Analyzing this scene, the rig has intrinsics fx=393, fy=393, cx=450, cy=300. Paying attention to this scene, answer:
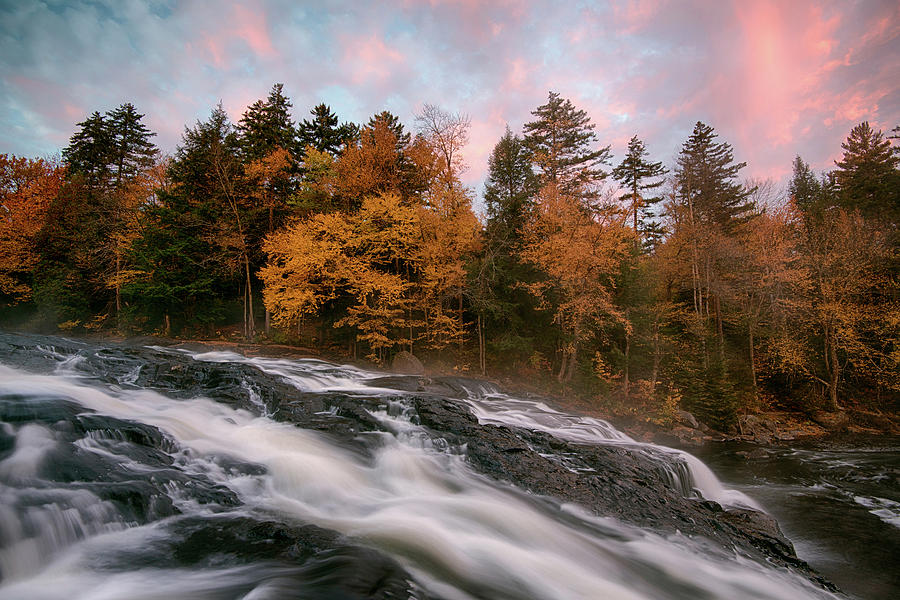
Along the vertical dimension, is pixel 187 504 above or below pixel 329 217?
below

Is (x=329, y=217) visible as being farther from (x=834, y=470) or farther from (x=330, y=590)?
(x=834, y=470)

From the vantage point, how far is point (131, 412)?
6559 mm

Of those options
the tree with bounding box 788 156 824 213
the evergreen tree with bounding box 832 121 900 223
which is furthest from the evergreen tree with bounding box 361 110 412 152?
the tree with bounding box 788 156 824 213

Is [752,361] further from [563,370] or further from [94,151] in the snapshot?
[94,151]

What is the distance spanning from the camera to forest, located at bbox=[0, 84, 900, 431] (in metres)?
16.9

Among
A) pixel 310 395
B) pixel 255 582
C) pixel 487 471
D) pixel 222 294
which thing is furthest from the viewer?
pixel 222 294

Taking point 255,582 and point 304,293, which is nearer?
point 255,582

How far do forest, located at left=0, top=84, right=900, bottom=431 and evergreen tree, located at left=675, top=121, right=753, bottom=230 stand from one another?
6.4 inches

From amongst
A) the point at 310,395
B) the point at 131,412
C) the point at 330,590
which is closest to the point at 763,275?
the point at 310,395

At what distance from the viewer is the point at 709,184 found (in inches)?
940

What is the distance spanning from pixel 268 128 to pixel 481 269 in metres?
19.2

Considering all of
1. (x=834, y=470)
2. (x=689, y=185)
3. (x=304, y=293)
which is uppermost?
(x=689, y=185)

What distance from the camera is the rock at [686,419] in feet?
54.3

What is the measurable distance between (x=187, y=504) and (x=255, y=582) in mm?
1700
